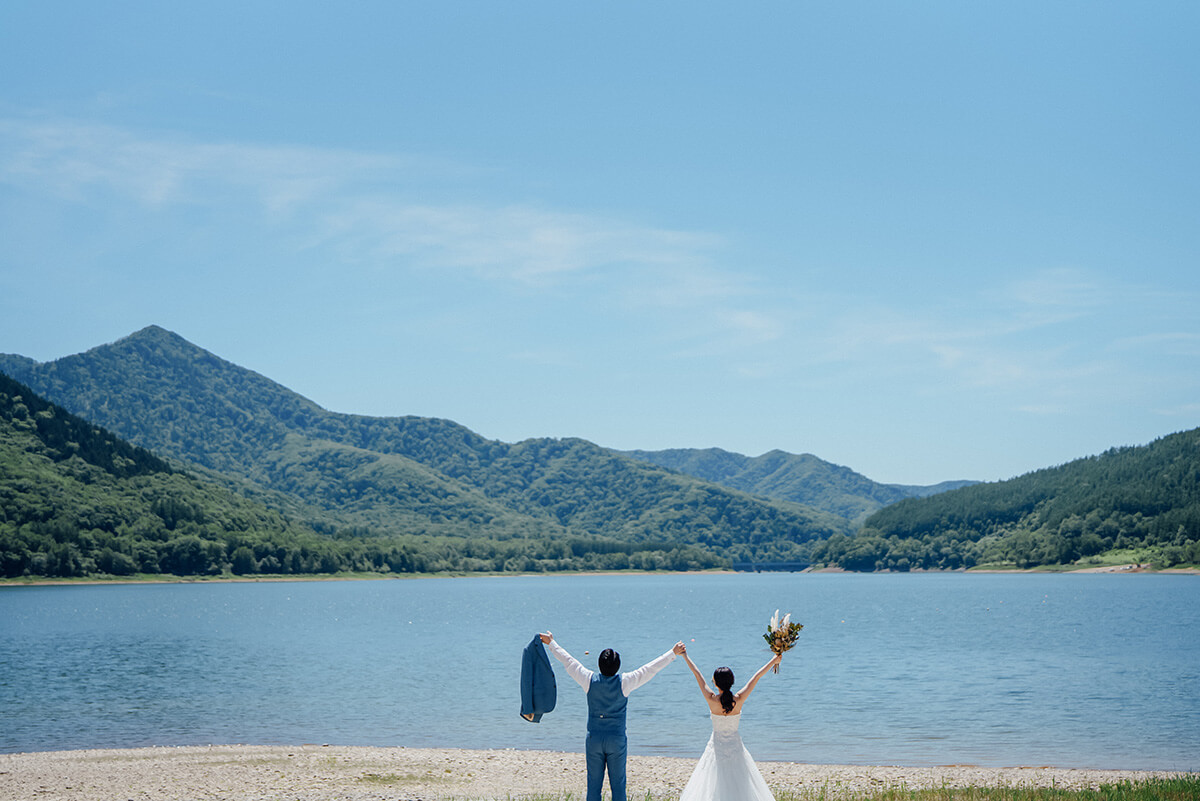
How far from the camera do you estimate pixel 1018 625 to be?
346ft

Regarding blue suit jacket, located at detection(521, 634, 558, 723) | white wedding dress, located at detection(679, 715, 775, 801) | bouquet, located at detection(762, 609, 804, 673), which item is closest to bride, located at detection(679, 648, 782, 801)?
white wedding dress, located at detection(679, 715, 775, 801)

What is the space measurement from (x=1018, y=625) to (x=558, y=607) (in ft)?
261

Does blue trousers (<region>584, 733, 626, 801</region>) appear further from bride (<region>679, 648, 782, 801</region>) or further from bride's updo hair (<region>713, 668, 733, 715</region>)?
bride's updo hair (<region>713, 668, 733, 715</region>)

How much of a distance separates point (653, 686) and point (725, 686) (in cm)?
4763

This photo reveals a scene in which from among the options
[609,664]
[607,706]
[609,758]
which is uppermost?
[609,664]

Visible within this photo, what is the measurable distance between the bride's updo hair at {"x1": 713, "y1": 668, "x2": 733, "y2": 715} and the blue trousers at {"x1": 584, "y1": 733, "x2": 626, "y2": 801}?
1.78 m

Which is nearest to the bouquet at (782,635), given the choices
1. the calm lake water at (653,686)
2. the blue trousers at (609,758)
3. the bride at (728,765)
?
the bride at (728,765)

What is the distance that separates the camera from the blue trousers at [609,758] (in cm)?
1502

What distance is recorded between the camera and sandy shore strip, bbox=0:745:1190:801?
2734 centimetres

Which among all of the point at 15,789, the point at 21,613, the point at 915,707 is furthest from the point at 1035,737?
the point at 21,613

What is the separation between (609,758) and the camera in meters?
15.1

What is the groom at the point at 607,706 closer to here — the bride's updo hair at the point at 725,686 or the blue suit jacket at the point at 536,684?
the bride's updo hair at the point at 725,686

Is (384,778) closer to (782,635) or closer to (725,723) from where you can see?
(725,723)

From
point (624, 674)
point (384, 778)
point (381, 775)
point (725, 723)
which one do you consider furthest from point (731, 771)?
point (381, 775)
